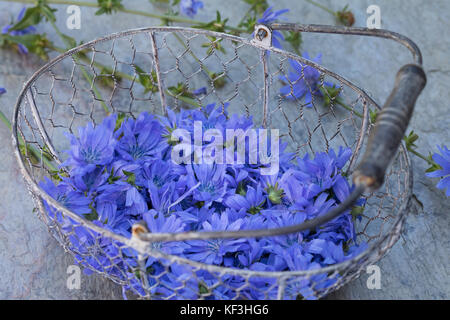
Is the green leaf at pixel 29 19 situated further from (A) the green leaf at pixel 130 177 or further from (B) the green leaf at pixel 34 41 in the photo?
(A) the green leaf at pixel 130 177

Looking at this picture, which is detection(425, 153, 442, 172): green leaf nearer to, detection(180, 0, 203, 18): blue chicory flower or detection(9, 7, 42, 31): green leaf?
detection(180, 0, 203, 18): blue chicory flower

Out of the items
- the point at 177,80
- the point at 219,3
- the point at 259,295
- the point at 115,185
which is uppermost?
the point at 219,3

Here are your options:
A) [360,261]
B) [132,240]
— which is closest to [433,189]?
[360,261]

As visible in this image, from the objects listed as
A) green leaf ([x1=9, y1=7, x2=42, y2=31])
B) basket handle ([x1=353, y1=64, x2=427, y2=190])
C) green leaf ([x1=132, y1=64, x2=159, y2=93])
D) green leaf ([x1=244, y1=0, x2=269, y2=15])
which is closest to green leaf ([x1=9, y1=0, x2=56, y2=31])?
green leaf ([x1=9, y1=7, x2=42, y2=31])

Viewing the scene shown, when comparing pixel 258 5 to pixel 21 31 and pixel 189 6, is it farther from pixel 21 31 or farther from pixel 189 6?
pixel 21 31

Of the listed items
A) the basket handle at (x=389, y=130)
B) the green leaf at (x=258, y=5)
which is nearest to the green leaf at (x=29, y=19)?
the green leaf at (x=258, y=5)
